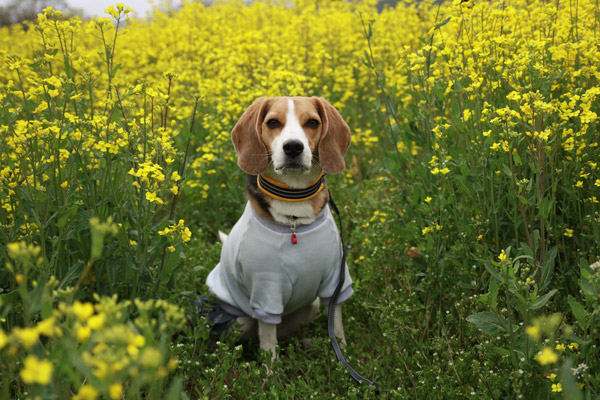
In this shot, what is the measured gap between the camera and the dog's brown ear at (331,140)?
114 inches

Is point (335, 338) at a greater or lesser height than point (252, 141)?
lesser

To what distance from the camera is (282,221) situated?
276 cm

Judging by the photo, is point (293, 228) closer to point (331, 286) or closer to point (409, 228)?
point (331, 286)

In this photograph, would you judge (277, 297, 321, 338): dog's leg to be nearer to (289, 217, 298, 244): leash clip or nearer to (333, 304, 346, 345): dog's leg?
(333, 304, 346, 345): dog's leg

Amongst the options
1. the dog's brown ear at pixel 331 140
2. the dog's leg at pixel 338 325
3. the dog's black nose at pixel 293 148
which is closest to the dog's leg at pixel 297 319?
the dog's leg at pixel 338 325

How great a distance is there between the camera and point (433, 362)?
8.62 ft

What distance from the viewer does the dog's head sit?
271cm

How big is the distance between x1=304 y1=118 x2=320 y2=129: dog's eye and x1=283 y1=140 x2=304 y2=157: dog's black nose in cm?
22

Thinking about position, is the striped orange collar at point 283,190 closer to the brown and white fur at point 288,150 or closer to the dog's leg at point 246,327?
the brown and white fur at point 288,150

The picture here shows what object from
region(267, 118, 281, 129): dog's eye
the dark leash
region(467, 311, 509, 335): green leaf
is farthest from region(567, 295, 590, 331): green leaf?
region(267, 118, 281, 129): dog's eye

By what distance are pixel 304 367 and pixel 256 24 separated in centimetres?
815

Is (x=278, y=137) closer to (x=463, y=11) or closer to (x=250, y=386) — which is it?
(x=250, y=386)

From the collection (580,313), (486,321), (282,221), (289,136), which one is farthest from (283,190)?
(580,313)

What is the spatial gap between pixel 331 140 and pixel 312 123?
15cm
